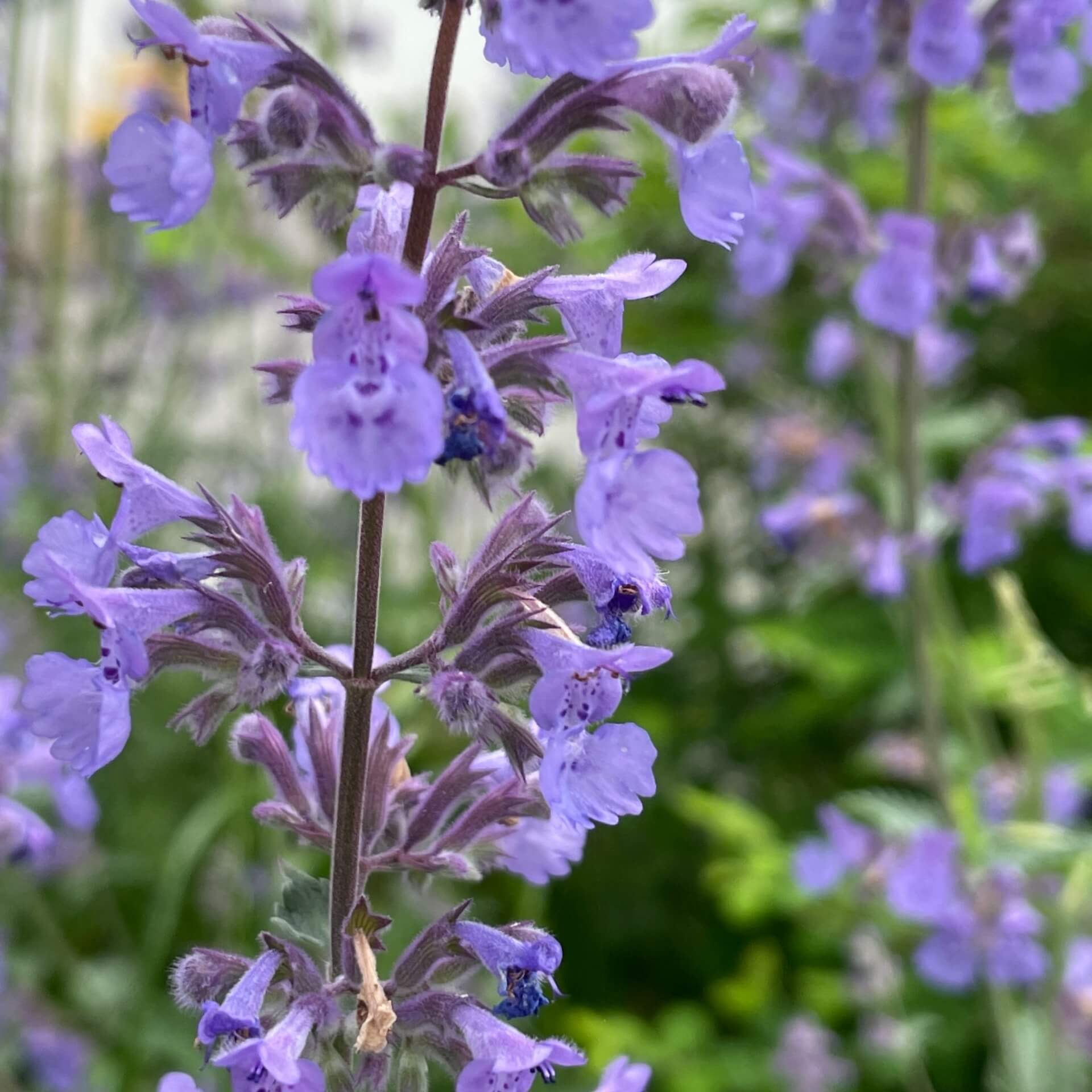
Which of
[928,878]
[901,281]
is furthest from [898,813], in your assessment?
[901,281]

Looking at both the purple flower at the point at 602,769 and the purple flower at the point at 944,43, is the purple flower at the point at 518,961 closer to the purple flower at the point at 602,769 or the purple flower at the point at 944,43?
the purple flower at the point at 602,769

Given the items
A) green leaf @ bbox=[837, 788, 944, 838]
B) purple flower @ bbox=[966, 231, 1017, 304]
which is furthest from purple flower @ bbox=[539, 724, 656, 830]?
purple flower @ bbox=[966, 231, 1017, 304]

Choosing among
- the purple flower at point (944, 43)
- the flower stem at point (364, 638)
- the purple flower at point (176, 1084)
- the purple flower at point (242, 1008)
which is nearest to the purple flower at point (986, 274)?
the purple flower at point (944, 43)

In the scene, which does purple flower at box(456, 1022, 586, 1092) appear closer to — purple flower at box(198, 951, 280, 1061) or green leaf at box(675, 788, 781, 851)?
purple flower at box(198, 951, 280, 1061)

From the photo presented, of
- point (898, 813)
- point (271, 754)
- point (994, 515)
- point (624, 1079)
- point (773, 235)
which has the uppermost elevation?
point (773, 235)

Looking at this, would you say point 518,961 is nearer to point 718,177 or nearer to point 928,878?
point 718,177

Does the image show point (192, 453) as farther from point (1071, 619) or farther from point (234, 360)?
point (1071, 619)

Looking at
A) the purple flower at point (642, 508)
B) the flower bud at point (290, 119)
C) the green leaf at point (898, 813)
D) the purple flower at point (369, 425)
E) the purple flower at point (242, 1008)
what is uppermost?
the flower bud at point (290, 119)
